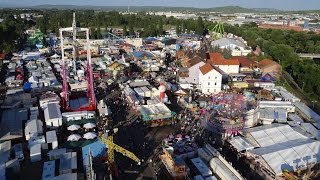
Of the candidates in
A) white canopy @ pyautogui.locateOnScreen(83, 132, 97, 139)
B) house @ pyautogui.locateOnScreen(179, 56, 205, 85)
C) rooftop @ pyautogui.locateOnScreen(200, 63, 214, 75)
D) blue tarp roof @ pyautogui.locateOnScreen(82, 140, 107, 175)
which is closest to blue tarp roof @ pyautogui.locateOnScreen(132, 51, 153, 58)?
house @ pyautogui.locateOnScreen(179, 56, 205, 85)

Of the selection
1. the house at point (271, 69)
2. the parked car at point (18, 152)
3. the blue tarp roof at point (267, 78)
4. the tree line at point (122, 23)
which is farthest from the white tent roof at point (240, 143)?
the tree line at point (122, 23)

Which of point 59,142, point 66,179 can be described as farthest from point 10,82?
point 66,179

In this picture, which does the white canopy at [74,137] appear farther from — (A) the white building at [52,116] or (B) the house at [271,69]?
(B) the house at [271,69]

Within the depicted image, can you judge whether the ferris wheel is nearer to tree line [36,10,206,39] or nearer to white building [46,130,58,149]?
tree line [36,10,206,39]

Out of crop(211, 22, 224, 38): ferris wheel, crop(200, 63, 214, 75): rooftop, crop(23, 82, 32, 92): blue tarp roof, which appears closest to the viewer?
crop(23, 82, 32, 92): blue tarp roof

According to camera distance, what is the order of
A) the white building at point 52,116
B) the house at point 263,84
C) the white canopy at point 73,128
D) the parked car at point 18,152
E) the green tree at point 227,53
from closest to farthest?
the parked car at point 18,152, the white canopy at point 73,128, the white building at point 52,116, the house at point 263,84, the green tree at point 227,53

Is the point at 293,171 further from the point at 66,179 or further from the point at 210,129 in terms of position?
the point at 66,179

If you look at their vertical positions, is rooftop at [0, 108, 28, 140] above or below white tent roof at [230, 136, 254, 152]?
above

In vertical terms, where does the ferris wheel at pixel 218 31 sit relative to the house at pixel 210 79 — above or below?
above

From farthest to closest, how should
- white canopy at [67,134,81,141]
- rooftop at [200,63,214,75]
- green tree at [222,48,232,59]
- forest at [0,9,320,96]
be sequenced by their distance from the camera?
green tree at [222,48,232,59] < forest at [0,9,320,96] < rooftop at [200,63,214,75] < white canopy at [67,134,81,141]

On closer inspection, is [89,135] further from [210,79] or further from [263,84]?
[263,84]
